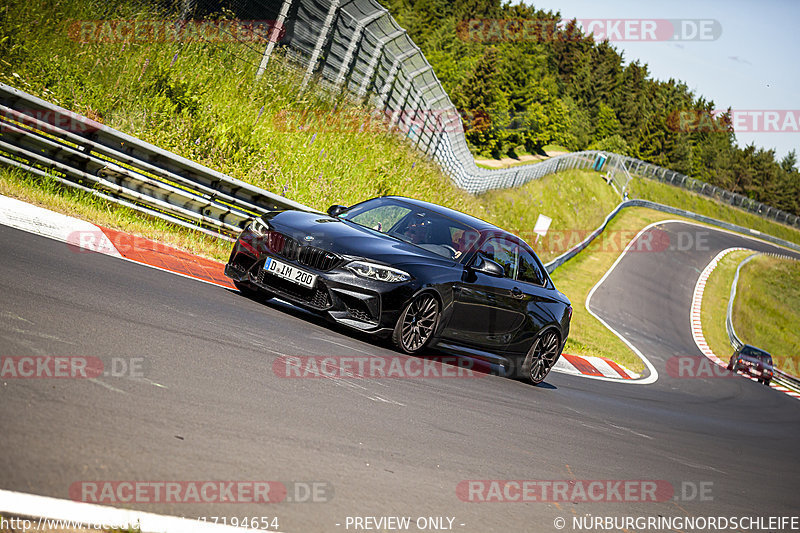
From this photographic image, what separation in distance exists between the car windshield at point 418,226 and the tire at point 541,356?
182 centimetres

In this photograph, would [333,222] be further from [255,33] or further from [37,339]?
[255,33]

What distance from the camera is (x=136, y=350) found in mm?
5410

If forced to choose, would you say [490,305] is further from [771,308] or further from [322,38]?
[771,308]

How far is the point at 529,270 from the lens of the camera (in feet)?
35.0

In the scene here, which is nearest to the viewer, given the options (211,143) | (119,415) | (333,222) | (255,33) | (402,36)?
(119,415)

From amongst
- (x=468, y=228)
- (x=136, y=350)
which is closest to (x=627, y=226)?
(x=468, y=228)

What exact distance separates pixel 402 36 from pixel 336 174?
5443 mm

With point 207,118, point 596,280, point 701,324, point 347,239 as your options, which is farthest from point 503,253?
point 701,324

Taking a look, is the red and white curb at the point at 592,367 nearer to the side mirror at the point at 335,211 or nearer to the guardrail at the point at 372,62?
the side mirror at the point at 335,211

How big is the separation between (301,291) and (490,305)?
2.41 m

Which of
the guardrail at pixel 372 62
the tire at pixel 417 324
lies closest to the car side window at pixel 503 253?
the tire at pixel 417 324

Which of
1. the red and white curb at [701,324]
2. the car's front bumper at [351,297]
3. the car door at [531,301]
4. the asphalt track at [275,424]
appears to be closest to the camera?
the asphalt track at [275,424]

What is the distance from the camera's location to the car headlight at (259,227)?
8.84 meters

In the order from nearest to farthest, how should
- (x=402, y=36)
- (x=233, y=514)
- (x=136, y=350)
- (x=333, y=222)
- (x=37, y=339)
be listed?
(x=233, y=514), (x=37, y=339), (x=136, y=350), (x=333, y=222), (x=402, y=36)
